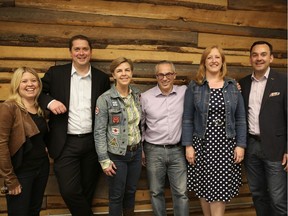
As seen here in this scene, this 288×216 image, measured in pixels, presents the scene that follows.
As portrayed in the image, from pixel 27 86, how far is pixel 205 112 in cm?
154

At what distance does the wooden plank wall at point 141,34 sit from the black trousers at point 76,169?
45 centimetres

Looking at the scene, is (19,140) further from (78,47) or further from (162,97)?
(162,97)

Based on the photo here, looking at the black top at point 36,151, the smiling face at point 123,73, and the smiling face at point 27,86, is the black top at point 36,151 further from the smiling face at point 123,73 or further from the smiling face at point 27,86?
the smiling face at point 123,73

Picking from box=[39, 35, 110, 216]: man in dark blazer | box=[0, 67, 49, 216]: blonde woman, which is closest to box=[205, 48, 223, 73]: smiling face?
box=[39, 35, 110, 216]: man in dark blazer

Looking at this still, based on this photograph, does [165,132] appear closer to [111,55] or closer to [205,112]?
[205,112]

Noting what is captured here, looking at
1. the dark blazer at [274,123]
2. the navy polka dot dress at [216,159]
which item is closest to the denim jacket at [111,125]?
the navy polka dot dress at [216,159]

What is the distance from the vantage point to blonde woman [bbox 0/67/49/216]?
2.17 meters

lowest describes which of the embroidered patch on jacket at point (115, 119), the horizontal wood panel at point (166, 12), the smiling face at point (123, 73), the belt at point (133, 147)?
the belt at point (133, 147)

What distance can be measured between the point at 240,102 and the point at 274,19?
5.32 ft

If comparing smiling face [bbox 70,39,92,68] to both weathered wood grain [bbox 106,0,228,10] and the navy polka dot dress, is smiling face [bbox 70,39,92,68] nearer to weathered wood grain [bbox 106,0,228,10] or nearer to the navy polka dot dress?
weathered wood grain [bbox 106,0,228,10]

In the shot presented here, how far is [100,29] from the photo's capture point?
318 centimetres

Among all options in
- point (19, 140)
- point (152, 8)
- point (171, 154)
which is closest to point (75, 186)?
point (19, 140)

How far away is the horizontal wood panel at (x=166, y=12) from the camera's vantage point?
120 inches

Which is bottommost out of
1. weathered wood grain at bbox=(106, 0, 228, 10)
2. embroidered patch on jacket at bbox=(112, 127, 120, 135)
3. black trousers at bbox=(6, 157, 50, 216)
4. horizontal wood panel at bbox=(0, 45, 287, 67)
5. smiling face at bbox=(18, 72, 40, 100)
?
black trousers at bbox=(6, 157, 50, 216)
